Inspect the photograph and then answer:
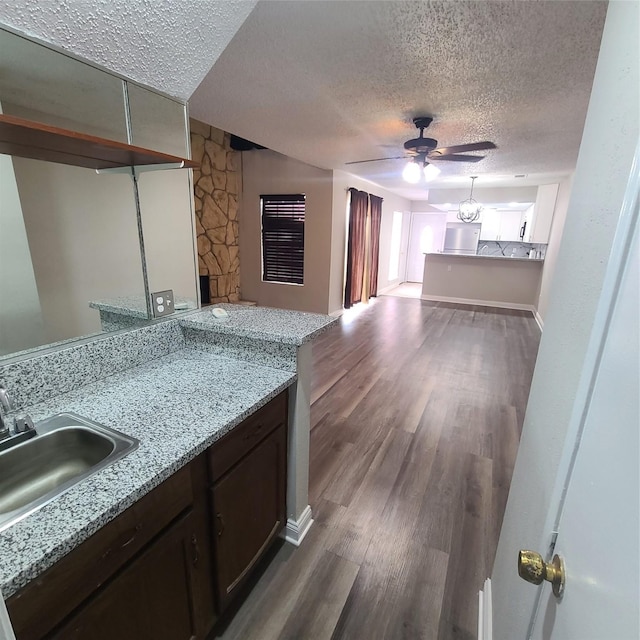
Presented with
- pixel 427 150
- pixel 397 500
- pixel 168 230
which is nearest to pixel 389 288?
pixel 427 150

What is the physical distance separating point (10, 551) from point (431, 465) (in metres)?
2.18

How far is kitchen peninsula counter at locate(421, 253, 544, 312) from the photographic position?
6738mm

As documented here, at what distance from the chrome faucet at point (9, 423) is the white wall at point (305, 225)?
4.87 m

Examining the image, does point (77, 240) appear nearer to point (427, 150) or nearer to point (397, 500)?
point (397, 500)

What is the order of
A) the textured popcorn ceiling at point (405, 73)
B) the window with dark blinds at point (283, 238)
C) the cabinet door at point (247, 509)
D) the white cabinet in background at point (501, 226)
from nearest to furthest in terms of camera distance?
the cabinet door at point (247, 509) < the textured popcorn ceiling at point (405, 73) < the window with dark blinds at point (283, 238) < the white cabinet in background at point (501, 226)

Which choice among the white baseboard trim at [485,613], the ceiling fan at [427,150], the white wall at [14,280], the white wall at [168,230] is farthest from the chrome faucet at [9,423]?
the ceiling fan at [427,150]

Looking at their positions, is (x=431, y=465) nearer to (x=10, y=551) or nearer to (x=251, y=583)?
(x=251, y=583)

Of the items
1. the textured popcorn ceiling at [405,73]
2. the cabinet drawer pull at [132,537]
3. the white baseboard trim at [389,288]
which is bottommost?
the white baseboard trim at [389,288]

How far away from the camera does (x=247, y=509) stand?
1309mm

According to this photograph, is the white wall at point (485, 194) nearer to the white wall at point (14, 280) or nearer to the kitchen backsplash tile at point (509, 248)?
the kitchen backsplash tile at point (509, 248)

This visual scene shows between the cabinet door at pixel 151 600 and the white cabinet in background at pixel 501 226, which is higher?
the white cabinet in background at pixel 501 226

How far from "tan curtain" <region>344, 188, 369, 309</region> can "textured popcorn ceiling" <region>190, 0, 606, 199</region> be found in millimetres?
2316

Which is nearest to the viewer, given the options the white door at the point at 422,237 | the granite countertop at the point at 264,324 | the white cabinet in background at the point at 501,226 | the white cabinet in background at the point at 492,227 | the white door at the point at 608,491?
the white door at the point at 608,491

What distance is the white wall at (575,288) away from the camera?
72 cm
